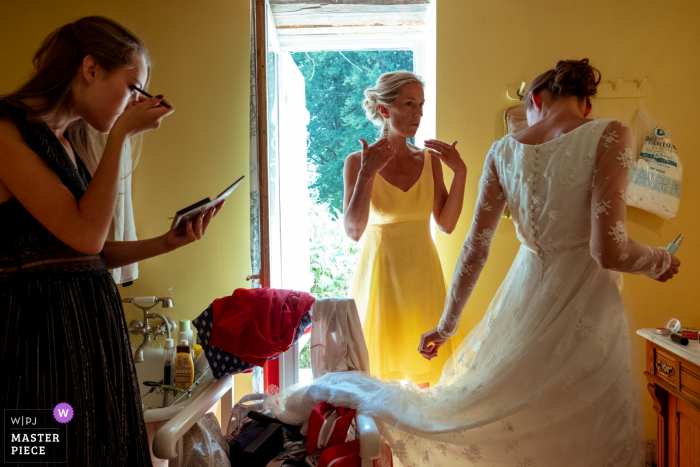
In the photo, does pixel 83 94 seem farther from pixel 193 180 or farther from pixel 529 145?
pixel 193 180

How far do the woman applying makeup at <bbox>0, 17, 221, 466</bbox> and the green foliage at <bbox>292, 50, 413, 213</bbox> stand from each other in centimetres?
162

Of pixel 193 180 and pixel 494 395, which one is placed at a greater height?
pixel 193 180

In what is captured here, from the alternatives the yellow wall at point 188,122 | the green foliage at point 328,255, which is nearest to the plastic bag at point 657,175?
the green foliage at point 328,255

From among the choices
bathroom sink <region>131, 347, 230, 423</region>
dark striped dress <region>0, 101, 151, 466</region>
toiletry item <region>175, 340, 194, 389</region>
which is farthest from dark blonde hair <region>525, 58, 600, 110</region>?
toiletry item <region>175, 340, 194, 389</region>

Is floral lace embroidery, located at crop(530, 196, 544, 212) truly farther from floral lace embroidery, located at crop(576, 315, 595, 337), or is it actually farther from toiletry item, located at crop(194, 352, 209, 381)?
toiletry item, located at crop(194, 352, 209, 381)

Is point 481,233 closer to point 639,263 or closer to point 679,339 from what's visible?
point 639,263

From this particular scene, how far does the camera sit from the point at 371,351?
1.71 m

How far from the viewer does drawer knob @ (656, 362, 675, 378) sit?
158cm

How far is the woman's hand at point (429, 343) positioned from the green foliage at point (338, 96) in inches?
49.5

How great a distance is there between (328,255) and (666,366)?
158cm

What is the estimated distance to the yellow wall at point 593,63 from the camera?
2.16 meters

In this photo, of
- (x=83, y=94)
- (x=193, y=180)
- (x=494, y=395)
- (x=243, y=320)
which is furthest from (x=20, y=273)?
(x=193, y=180)

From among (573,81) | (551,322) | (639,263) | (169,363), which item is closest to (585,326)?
(551,322)

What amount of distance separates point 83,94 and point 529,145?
38.7 inches
